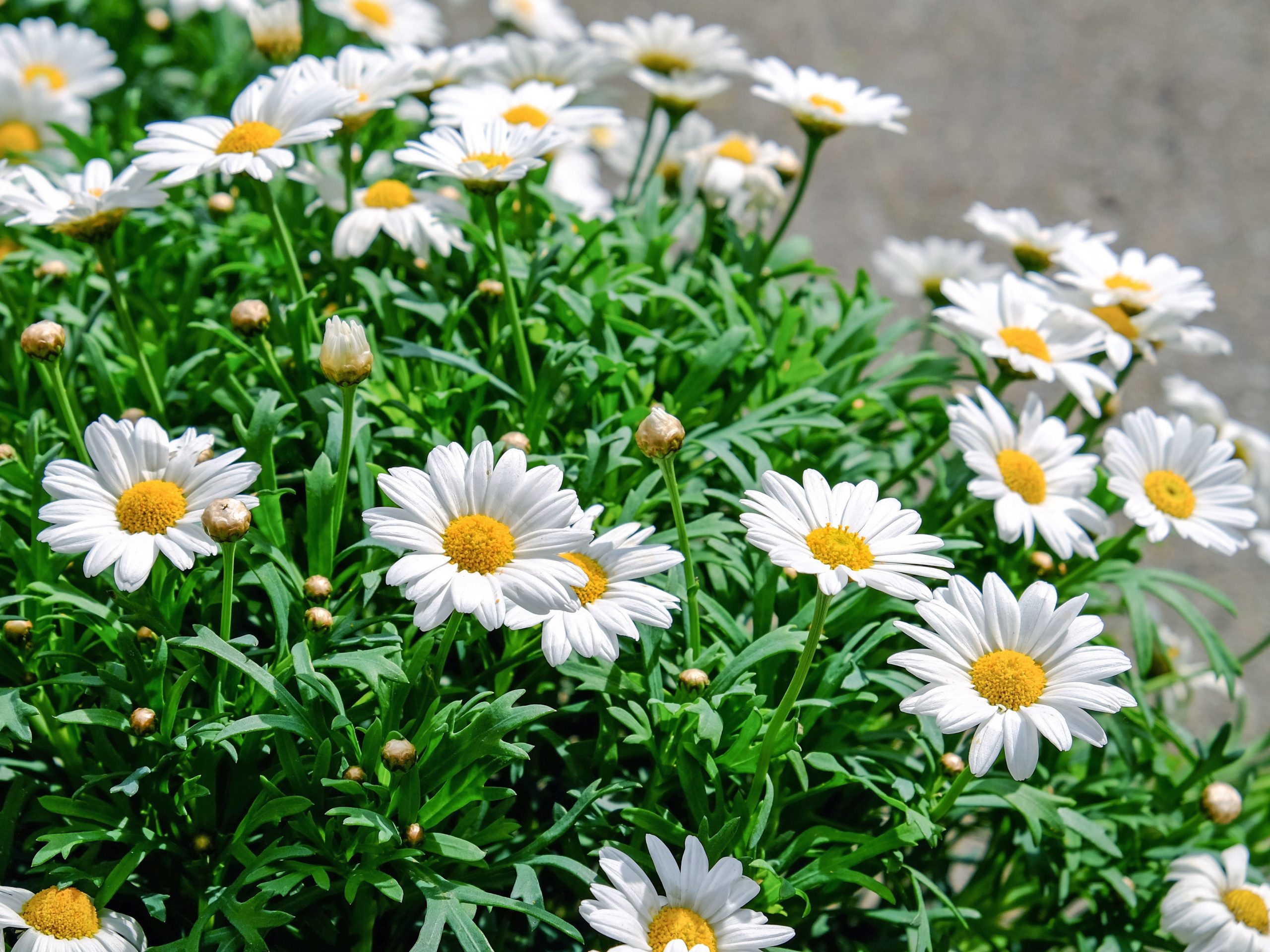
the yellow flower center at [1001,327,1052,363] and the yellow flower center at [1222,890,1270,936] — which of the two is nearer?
the yellow flower center at [1222,890,1270,936]

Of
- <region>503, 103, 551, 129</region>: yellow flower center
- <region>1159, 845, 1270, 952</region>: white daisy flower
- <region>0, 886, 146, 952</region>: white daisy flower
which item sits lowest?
<region>0, 886, 146, 952</region>: white daisy flower

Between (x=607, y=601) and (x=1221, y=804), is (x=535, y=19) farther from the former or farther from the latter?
(x=1221, y=804)

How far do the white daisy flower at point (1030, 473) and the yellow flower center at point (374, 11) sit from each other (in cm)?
138

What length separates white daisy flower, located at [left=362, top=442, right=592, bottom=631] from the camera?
0.93m

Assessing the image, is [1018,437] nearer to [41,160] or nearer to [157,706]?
[157,706]

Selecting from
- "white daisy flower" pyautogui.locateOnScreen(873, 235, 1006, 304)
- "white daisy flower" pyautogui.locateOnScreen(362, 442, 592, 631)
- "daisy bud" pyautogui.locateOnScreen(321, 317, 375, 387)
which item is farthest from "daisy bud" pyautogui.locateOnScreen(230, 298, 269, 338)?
"white daisy flower" pyautogui.locateOnScreen(873, 235, 1006, 304)

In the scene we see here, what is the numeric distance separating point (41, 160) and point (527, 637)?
1.21 meters

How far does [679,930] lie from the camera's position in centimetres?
100

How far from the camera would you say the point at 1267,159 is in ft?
12.5

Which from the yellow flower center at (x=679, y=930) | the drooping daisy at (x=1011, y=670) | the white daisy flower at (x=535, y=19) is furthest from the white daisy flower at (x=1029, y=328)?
the white daisy flower at (x=535, y=19)

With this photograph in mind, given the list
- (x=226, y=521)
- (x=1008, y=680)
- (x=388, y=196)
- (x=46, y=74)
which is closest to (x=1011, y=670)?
(x=1008, y=680)

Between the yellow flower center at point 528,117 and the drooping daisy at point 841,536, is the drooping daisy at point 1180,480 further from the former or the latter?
the yellow flower center at point 528,117

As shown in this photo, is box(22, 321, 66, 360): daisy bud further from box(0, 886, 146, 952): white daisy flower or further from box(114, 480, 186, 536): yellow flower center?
box(0, 886, 146, 952): white daisy flower

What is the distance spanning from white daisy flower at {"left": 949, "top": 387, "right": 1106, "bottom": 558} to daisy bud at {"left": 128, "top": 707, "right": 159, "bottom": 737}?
2.78 ft
